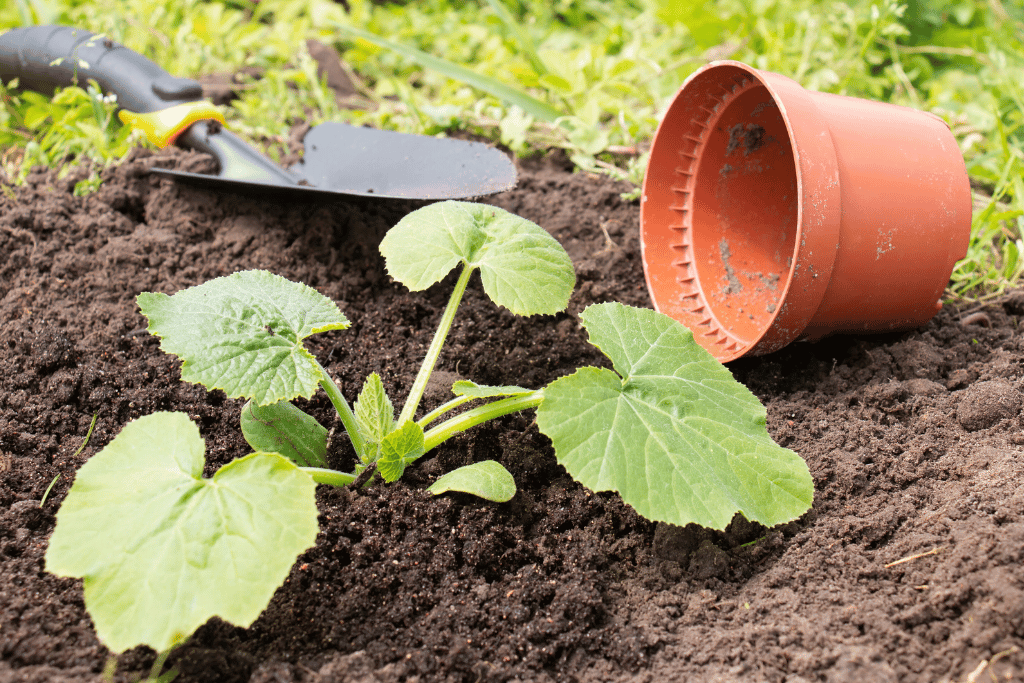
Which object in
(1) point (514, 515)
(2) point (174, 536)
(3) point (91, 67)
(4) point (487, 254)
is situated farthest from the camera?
(3) point (91, 67)

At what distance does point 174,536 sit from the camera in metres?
0.97

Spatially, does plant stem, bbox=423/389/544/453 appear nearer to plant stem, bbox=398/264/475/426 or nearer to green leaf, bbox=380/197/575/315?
plant stem, bbox=398/264/475/426

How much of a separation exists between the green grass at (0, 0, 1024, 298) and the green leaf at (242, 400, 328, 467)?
4.38 ft

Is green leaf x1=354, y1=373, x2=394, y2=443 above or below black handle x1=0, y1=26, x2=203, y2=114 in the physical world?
below

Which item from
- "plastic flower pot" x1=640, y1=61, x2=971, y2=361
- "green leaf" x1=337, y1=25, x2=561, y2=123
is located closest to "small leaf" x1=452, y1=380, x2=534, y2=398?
"plastic flower pot" x1=640, y1=61, x2=971, y2=361

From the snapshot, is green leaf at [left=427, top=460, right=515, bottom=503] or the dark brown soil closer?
the dark brown soil

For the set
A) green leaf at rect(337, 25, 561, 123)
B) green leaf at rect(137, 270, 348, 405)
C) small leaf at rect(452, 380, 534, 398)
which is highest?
green leaf at rect(337, 25, 561, 123)

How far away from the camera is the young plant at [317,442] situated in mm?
948

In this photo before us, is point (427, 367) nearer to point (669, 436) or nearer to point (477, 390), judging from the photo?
point (477, 390)

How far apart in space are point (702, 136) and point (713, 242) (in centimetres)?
32

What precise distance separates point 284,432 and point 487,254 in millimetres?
550

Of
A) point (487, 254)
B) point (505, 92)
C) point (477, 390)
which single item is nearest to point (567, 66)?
point (505, 92)

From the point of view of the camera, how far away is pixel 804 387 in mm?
1712

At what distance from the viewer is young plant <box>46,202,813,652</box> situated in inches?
37.3
